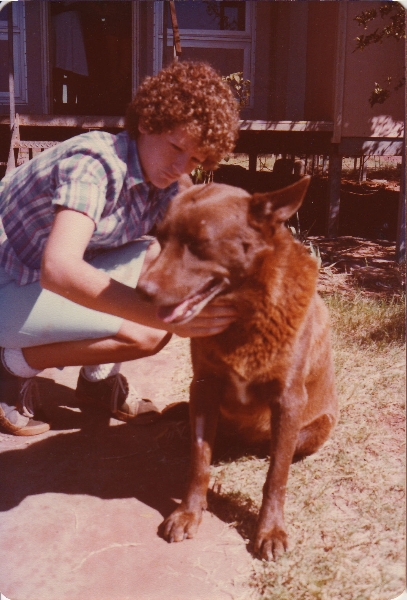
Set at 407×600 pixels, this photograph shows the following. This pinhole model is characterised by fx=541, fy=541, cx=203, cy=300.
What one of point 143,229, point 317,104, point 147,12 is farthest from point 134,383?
point 147,12

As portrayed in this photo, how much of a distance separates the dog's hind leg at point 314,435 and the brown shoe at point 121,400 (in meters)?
0.90

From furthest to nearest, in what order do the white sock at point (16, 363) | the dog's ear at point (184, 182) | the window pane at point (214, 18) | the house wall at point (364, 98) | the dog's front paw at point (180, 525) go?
the window pane at point (214, 18) → the house wall at point (364, 98) → the white sock at point (16, 363) → the dog's ear at point (184, 182) → the dog's front paw at point (180, 525)

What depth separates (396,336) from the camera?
362cm

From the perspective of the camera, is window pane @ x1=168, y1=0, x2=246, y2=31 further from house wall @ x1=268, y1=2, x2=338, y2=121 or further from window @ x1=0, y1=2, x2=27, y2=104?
window @ x1=0, y1=2, x2=27, y2=104

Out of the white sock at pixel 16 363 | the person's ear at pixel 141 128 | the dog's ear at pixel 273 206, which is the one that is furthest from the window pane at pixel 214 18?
the dog's ear at pixel 273 206

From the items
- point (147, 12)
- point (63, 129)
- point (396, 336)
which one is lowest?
point (396, 336)

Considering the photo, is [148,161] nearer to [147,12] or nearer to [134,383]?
[134,383]

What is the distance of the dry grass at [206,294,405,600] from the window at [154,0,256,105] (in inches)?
186

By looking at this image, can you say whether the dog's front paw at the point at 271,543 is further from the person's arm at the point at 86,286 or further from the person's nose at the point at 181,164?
the person's nose at the point at 181,164

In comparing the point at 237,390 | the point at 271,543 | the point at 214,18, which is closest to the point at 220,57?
the point at 214,18

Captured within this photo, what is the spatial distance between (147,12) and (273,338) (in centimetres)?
705

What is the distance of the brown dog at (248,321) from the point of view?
1830mm

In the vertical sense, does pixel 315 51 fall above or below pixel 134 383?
above

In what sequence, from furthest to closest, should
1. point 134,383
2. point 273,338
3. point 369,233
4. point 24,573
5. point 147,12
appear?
point 147,12 → point 369,233 → point 134,383 → point 273,338 → point 24,573
